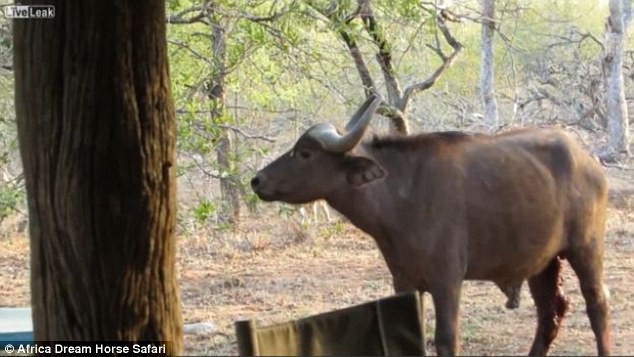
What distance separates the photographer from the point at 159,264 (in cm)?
312

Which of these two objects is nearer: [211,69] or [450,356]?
[450,356]

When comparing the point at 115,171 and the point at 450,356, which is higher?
the point at 115,171

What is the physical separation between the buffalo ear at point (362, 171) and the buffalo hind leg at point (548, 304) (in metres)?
1.01

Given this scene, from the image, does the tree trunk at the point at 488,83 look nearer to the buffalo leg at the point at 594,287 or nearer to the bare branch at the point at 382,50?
the bare branch at the point at 382,50

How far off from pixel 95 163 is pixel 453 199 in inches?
83.0

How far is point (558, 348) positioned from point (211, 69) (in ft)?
10.2

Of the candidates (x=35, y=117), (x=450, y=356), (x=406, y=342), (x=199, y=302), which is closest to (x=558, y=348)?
(x=450, y=356)

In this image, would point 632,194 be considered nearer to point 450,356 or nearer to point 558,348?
point 558,348

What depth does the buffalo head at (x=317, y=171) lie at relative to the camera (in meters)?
4.71

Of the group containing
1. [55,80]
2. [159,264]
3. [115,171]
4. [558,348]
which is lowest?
[558,348]

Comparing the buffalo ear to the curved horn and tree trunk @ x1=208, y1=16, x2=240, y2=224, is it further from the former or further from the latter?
tree trunk @ x1=208, y1=16, x2=240, y2=224

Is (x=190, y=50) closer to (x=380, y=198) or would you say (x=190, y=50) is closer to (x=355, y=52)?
(x=355, y=52)

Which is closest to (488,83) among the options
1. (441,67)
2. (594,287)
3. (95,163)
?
(441,67)

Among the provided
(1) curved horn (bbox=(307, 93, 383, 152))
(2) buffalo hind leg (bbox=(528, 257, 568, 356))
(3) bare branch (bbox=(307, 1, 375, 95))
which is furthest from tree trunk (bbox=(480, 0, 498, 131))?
(1) curved horn (bbox=(307, 93, 383, 152))
